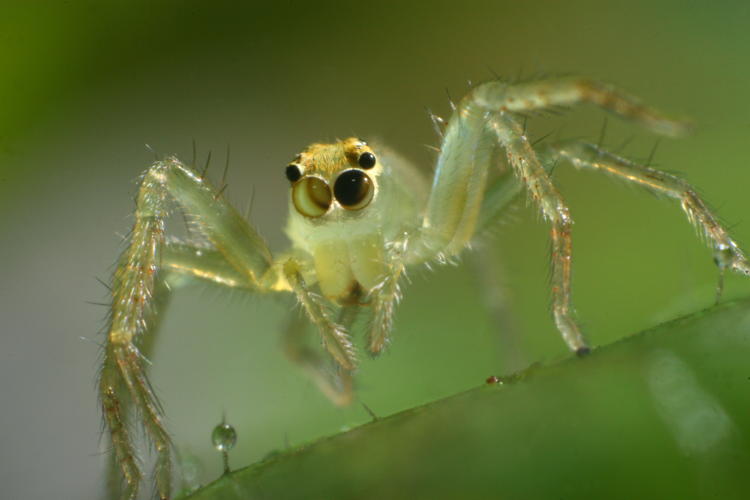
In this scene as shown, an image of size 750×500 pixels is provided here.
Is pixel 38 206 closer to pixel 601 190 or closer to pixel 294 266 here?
pixel 294 266

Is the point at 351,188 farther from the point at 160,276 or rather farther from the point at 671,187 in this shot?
the point at 671,187

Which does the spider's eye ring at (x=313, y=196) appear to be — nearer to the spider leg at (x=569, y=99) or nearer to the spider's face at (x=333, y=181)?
the spider's face at (x=333, y=181)

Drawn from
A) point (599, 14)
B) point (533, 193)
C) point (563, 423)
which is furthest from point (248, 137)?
point (563, 423)

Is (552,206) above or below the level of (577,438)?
above

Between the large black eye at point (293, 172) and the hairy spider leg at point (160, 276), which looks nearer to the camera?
the hairy spider leg at point (160, 276)

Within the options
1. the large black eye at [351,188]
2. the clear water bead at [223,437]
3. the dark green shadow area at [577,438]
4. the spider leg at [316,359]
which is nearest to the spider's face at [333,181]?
the large black eye at [351,188]

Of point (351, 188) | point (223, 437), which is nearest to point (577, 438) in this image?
point (223, 437)

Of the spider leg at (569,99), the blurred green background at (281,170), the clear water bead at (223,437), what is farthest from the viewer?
the blurred green background at (281,170)
